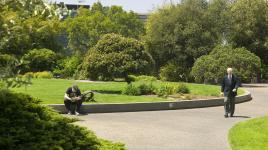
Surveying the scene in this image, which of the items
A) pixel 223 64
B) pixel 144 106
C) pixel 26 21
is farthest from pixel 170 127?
pixel 223 64

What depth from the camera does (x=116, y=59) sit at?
24859 mm

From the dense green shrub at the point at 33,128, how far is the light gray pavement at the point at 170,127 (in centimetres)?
498

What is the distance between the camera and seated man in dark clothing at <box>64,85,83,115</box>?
17.9 m

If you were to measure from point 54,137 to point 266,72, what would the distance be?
1801 inches

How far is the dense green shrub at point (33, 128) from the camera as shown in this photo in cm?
582

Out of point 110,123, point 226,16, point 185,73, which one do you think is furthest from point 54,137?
point 226,16

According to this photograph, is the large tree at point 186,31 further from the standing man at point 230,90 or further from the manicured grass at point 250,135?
the manicured grass at point 250,135

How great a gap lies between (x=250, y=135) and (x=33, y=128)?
839 cm

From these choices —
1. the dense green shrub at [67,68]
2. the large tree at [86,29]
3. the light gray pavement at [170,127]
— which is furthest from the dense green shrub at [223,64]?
the light gray pavement at [170,127]

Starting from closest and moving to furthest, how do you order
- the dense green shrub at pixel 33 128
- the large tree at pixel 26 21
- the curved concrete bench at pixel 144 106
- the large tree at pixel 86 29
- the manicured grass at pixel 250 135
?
the large tree at pixel 26 21 → the dense green shrub at pixel 33 128 → the manicured grass at pixel 250 135 → the curved concrete bench at pixel 144 106 → the large tree at pixel 86 29

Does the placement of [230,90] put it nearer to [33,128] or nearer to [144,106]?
[144,106]

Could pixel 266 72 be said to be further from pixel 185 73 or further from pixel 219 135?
pixel 219 135

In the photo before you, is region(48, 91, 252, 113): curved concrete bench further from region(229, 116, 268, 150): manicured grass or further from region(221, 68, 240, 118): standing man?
region(229, 116, 268, 150): manicured grass

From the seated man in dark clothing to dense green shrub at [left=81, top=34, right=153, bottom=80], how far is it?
6.52m
